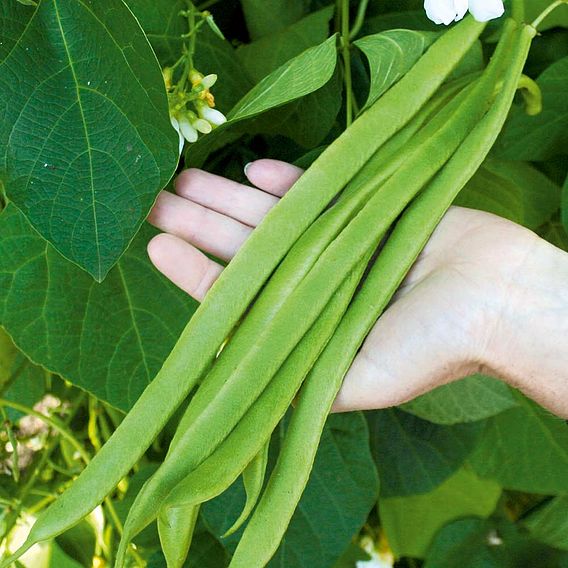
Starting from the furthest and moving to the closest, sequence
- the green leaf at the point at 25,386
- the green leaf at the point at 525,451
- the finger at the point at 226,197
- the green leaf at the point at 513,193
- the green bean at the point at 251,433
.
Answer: the green leaf at the point at 525,451, the green leaf at the point at 25,386, the green leaf at the point at 513,193, the finger at the point at 226,197, the green bean at the point at 251,433

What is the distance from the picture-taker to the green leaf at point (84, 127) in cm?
79

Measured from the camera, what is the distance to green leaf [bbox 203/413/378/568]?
3.69 feet

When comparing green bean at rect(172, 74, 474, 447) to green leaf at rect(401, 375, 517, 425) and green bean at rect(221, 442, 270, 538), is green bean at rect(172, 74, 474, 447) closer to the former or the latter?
green bean at rect(221, 442, 270, 538)

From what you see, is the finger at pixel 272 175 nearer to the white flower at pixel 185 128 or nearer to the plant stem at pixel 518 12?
the white flower at pixel 185 128

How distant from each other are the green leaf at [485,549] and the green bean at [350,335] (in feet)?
2.11

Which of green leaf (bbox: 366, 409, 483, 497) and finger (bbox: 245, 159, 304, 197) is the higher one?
finger (bbox: 245, 159, 304, 197)

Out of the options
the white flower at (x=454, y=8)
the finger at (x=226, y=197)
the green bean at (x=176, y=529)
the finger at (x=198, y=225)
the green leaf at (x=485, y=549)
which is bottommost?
the green bean at (x=176, y=529)

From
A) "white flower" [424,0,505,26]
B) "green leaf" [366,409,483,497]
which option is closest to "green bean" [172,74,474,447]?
"white flower" [424,0,505,26]

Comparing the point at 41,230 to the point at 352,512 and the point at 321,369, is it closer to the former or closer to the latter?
the point at 321,369

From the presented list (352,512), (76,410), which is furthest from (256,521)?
(76,410)

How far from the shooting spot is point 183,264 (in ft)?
3.09

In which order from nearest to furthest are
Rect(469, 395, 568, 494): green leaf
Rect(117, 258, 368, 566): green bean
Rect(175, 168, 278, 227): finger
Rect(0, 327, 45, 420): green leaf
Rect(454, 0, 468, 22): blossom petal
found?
1. Rect(117, 258, 368, 566): green bean
2. Rect(454, 0, 468, 22): blossom petal
3. Rect(175, 168, 278, 227): finger
4. Rect(0, 327, 45, 420): green leaf
5. Rect(469, 395, 568, 494): green leaf

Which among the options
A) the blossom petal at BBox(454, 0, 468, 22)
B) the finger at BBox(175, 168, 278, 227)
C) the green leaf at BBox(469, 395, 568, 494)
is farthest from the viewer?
the green leaf at BBox(469, 395, 568, 494)

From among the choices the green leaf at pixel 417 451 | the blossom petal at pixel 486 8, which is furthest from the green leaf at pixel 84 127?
the green leaf at pixel 417 451
